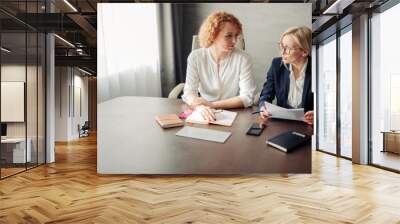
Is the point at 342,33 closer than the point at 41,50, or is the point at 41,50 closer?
the point at 41,50

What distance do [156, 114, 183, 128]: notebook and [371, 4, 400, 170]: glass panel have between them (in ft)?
12.1

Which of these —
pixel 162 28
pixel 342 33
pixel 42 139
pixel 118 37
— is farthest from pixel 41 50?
pixel 342 33

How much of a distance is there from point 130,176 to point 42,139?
90.5 inches

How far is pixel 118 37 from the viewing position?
219 inches

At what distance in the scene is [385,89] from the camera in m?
6.64

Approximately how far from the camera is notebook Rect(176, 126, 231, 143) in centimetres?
534

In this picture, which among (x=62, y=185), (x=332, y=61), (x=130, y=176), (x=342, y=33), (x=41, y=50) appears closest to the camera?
(x=62, y=185)

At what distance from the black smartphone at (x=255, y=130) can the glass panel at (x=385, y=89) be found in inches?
99.9

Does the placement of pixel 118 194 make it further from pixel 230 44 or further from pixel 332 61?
pixel 332 61

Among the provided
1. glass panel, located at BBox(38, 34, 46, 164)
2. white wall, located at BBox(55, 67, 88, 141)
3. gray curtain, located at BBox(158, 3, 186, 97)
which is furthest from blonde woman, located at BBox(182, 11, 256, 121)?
white wall, located at BBox(55, 67, 88, 141)

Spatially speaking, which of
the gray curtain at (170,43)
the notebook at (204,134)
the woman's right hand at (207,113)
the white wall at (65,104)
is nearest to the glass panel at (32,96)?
the gray curtain at (170,43)

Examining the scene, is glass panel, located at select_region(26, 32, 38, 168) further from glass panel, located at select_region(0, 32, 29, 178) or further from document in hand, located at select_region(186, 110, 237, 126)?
document in hand, located at select_region(186, 110, 237, 126)

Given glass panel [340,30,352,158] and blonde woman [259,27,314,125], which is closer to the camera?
blonde woman [259,27,314,125]

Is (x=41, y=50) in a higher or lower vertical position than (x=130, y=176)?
higher
